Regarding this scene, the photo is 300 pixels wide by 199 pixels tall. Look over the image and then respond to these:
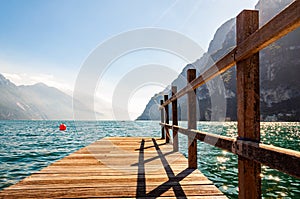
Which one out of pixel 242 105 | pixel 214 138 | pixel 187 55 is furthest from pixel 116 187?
pixel 187 55

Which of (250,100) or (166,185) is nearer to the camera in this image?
(250,100)

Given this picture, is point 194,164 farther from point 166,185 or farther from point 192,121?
point 166,185

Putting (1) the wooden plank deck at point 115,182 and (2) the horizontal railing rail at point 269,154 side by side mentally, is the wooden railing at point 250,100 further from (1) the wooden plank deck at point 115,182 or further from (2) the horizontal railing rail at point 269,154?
(1) the wooden plank deck at point 115,182

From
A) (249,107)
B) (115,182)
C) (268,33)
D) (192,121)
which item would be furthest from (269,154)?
(192,121)

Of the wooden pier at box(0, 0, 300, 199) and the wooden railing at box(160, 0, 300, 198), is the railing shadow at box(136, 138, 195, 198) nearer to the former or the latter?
the wooden pier at box(0, 0, 300, 199)

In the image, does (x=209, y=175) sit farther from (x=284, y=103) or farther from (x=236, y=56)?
(x=284, y=103)

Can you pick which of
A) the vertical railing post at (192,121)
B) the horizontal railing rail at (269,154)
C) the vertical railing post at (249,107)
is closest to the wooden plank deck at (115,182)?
the vertical railing post at (192,121)

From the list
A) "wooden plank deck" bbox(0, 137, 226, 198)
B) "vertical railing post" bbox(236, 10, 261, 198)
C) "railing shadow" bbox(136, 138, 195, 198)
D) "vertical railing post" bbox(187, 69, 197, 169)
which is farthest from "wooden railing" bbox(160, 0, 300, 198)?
"vertical railing post" bbox(187, 69, 197, 169)

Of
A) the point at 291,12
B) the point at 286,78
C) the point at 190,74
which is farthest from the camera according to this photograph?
the point at 286,78

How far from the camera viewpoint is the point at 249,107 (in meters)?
1.62

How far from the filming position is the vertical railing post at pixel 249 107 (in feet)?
5.29

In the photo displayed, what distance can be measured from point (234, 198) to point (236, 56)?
3.31 meters

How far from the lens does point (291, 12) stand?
109cm

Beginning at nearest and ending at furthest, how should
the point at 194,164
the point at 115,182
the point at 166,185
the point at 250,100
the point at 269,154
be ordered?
the point at 269,154 → the point at 250,100 → the point at 166,185 → the point at 115,182 → the point at 194,164
